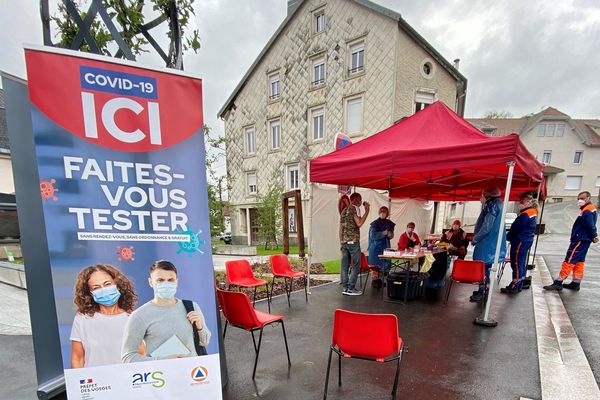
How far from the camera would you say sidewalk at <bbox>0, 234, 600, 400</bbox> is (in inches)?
91.7

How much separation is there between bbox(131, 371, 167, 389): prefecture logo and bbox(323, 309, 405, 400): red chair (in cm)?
117

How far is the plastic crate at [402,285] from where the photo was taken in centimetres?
455

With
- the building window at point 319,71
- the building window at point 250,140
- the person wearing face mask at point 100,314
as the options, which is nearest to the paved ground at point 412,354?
the person wearing face mask at point 100,314

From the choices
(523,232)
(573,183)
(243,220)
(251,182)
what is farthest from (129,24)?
(573,183)

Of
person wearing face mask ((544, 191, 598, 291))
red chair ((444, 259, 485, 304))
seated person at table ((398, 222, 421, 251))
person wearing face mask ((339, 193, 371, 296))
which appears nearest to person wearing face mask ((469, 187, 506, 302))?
red chair ((444, 259, 485, 304))

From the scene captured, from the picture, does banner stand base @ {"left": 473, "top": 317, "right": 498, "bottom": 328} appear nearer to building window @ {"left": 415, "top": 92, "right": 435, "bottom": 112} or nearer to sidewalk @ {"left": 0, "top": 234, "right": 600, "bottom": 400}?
sidewalk @ {"left": 0, "top": 234, "right": 600, "bottom": 400}

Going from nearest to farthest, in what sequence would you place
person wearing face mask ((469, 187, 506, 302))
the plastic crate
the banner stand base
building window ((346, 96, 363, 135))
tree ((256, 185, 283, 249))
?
1. the banner stand base
2. person wearing face mask ((469, 187, 506, 302))
3. the plastic crate
4. building window ((346, 96, 363, 135))
5. tree ((256, 185, 283, 249))

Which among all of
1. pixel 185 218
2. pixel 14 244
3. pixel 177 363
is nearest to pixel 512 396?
pixel 177 363

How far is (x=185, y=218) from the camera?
1632 mm

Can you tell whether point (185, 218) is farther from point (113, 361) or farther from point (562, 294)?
point (562, 294)

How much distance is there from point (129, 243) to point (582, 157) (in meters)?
Result: 37.9

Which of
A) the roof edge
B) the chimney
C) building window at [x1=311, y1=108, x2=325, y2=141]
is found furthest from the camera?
the chimney

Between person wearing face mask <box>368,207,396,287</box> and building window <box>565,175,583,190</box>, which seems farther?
building window <box>565,175,583,190</box>

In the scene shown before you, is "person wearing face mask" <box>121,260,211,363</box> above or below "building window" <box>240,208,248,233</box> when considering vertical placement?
above
